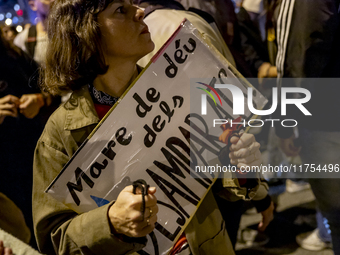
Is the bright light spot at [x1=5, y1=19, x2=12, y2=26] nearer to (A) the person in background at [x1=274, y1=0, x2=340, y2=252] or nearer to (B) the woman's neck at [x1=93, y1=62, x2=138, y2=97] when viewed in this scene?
Result: (B) the woman's neck at [x1=93, y1=62, x2=138, y2=97]

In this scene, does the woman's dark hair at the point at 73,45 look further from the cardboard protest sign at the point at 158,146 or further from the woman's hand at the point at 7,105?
the woman's hand at the point at 7,105

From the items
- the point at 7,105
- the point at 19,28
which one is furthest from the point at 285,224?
the point at 19,28

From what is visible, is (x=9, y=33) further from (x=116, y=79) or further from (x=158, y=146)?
(x=158, y=146)

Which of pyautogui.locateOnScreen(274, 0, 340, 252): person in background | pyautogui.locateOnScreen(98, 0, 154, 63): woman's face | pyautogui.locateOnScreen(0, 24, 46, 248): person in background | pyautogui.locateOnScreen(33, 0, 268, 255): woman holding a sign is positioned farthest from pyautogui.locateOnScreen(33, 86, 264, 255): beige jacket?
pyautogui.locateOnScreen(274, 0, 340, 252): person in background

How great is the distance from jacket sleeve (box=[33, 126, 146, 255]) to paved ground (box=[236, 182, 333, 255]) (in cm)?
91

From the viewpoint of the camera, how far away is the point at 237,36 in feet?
5.03

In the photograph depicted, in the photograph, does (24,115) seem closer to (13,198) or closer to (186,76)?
(13,198)

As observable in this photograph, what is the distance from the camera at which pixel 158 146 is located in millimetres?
880

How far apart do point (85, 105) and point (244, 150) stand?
0.48 meters

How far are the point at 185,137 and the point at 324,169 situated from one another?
0.79 m

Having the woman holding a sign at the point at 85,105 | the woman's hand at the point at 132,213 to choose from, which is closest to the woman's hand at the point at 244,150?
the woman holding a sign at the point at 85,105

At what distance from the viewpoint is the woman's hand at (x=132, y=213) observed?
71 centimetres

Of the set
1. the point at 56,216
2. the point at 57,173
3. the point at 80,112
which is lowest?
the point at 56,216

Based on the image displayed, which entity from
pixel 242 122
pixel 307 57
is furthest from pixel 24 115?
pixel 307 57
